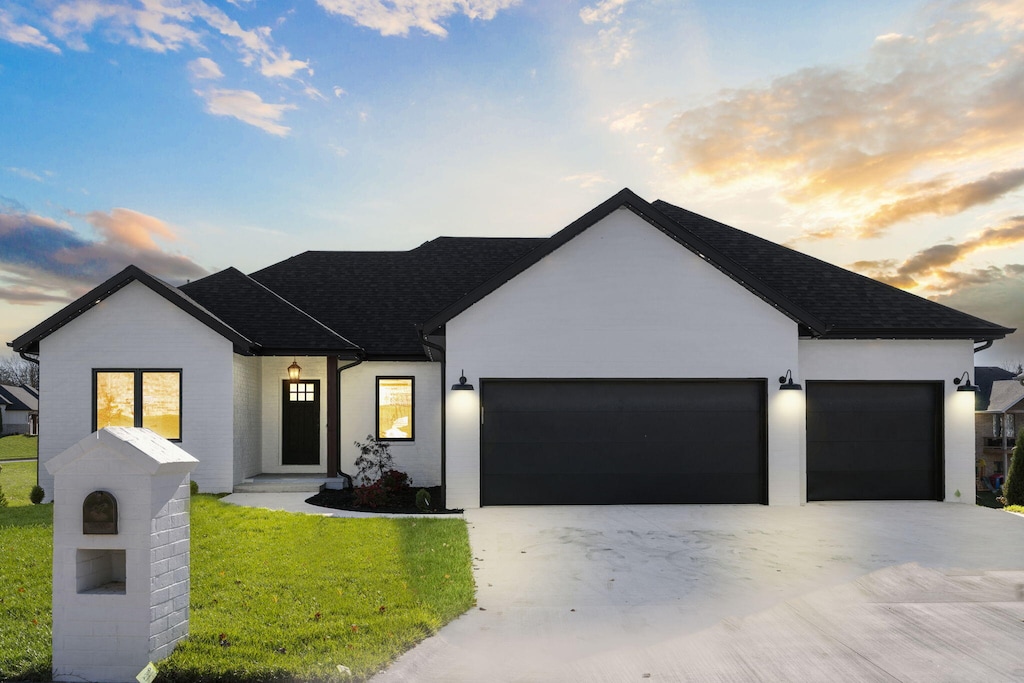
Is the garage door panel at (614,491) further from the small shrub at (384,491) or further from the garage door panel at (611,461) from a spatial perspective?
the small shrub at (384,491)

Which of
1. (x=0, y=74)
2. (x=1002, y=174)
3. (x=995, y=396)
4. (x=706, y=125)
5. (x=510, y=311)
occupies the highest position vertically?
(x=0, y=74)

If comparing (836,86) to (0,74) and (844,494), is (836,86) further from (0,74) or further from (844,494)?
(0,74)

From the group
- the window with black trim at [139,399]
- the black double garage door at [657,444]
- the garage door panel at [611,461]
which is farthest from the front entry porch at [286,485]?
the garage door panel at [611,461]

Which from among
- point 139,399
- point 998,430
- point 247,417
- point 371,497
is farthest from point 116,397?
point 998,430

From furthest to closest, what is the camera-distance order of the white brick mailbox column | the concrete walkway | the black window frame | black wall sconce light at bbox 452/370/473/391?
1. the black window frame
2. black wall sconce light at bbox 452/370/473/391
3. the concrete walkway
4. the white brick mailbox column

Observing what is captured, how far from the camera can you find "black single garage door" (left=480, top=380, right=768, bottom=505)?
12000mm

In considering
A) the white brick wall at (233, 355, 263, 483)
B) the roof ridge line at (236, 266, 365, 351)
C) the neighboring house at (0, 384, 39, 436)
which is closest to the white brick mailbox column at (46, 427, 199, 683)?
the white brick wall at (233, 355, 263, 483)

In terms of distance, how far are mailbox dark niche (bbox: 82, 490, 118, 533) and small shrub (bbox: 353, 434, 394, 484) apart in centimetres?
998

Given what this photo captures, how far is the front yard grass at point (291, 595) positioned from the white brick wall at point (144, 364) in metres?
3.42

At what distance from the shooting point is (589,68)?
47.0ft

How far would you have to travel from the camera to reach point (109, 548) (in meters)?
4.48

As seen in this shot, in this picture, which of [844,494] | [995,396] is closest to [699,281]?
[844,494]

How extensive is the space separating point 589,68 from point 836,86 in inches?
227

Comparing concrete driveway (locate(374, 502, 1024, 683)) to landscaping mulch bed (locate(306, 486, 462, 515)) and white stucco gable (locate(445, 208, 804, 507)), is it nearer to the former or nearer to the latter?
landscaping mulch bed (locate(306, 486, 462, 515))
